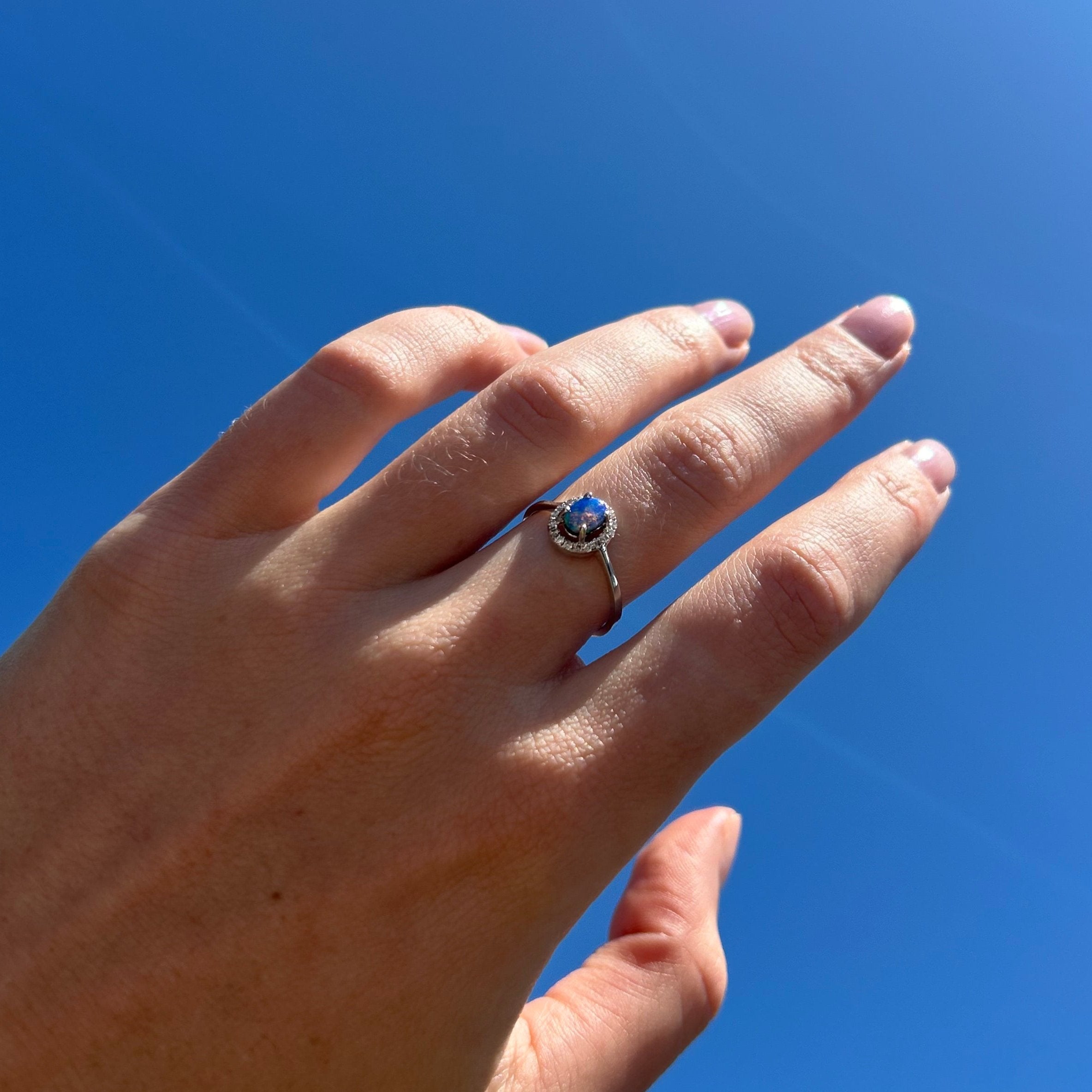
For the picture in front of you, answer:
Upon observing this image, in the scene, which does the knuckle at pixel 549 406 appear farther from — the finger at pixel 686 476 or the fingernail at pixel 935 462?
the fingernail at pixel 935 462

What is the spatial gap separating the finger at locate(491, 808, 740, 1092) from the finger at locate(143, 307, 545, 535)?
1259mm

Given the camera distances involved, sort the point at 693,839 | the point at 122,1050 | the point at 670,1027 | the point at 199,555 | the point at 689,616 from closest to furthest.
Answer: the point at 122,1050 → the point at 689,616 → the point at 199,555 → the point at 670,1027 → the point at 693,839

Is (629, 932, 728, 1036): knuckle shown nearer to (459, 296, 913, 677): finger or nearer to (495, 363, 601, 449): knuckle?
(459, 296, 913, 677): finger

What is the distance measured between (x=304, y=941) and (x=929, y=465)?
1649 mm

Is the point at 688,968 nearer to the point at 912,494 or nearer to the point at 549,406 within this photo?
the point at 912,494

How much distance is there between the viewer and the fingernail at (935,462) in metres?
1.77

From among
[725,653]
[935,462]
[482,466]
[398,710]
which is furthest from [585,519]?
[935,462]

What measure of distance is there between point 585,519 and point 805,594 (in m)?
0.46

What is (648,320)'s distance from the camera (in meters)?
1.87

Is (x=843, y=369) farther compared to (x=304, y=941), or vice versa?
(x=843, y=369)

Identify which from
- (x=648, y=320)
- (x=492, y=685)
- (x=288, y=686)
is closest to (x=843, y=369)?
(x=648, y=320)

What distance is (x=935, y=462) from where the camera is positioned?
70.6 inches

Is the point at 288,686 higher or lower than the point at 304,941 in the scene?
higher

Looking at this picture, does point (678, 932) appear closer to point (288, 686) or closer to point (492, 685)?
point (492, 685)
